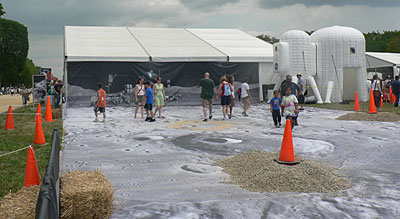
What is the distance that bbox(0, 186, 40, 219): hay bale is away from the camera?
11.6 feet

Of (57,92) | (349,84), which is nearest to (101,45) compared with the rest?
(57,92)

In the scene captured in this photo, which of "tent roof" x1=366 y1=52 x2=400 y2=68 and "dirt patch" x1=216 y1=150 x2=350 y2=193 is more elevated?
"tent roof" x1=366 y1=52 x2=400 y2=68

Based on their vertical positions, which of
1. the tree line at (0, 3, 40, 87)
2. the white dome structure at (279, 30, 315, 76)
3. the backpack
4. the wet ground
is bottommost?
the wet ground

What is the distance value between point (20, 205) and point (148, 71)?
17704mm

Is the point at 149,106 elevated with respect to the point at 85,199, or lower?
elevated

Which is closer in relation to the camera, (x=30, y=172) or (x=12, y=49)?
(x=30, y=172)

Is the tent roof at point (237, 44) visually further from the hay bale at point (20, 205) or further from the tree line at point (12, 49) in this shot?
the tree line at point (12, 49)

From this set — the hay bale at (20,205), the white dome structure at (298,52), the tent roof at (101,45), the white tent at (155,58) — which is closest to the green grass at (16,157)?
the hay bale at (20,205)

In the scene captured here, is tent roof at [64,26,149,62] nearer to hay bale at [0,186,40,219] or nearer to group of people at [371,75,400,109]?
group of people at [371,75,400,109]

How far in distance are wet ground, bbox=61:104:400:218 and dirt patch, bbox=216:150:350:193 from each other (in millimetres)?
170

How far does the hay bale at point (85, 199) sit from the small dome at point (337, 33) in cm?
2133

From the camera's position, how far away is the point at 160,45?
23047mm

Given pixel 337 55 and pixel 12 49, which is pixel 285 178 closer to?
pixel 337 55

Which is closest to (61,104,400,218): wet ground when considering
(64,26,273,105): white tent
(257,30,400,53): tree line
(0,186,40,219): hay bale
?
(0,186,40,219): hay bale
